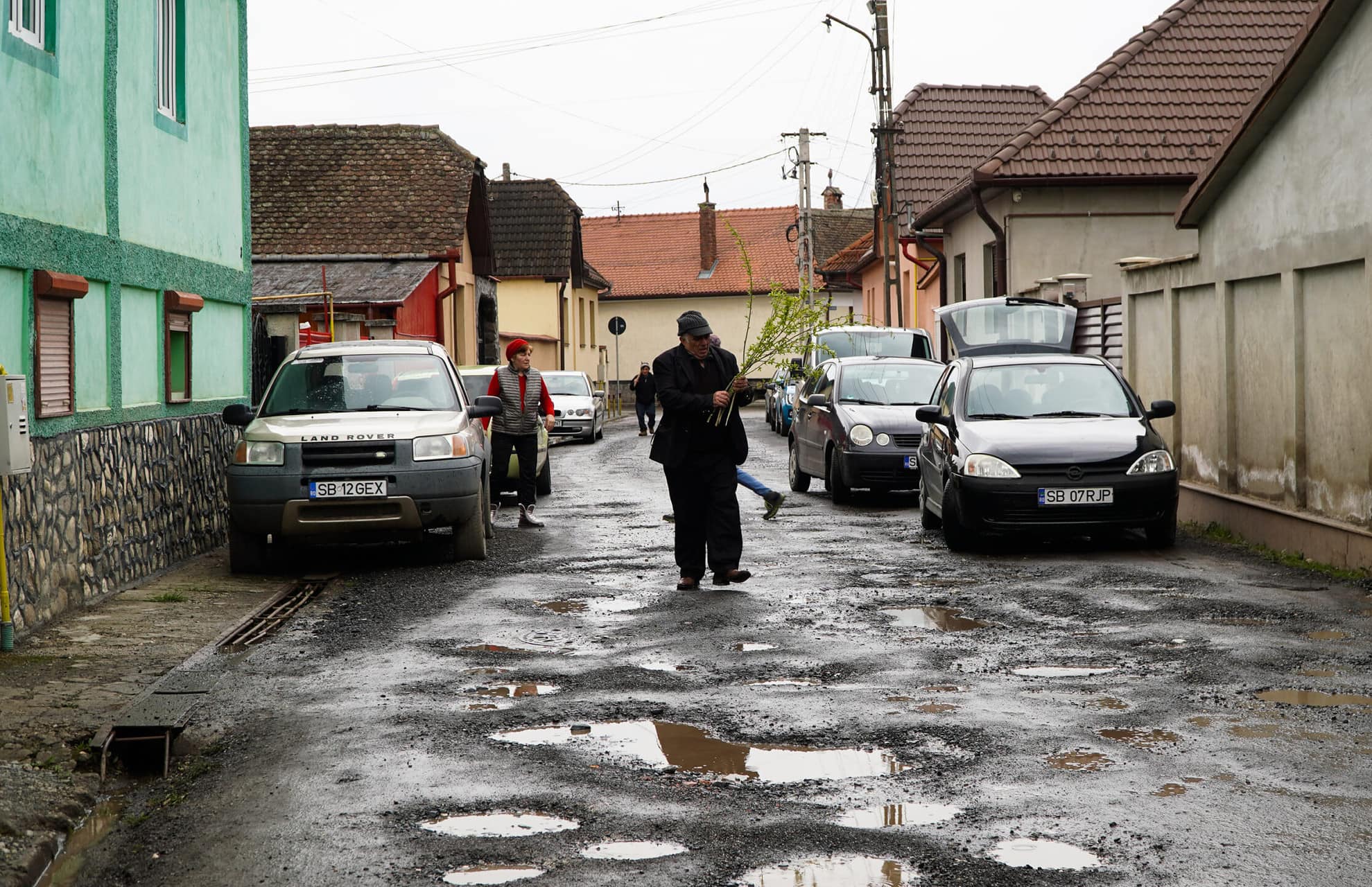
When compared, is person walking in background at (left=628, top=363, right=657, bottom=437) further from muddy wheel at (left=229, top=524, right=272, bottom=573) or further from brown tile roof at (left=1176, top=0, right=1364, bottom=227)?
muddy wheel at (left=229, top=524, right=272, bottom=573)

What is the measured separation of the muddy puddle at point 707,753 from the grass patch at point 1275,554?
630 cm

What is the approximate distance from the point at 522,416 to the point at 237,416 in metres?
4.11

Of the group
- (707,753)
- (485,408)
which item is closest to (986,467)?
(485,408)

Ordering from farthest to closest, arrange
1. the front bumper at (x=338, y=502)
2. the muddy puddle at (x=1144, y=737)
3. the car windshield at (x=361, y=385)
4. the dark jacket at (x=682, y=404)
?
the car windshield at (x=361, y=385) → the front bumper at (x=338, y=502) → the dark jacket at (x=682, y=404) → the muddy puddle at (x=1144, y=737)

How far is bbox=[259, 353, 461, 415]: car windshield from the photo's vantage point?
13.1 meters

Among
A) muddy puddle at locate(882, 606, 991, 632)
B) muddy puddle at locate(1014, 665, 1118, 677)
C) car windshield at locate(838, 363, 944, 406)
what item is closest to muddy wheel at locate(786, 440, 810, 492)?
car windshield at locate(838, 363, 944, 406)

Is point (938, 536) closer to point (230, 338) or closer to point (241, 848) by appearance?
point (230, 338)

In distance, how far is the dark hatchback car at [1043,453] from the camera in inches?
496

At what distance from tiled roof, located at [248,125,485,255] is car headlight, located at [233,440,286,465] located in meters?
19.6

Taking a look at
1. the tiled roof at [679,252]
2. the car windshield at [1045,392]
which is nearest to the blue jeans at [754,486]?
the car windshield at [1045,392]

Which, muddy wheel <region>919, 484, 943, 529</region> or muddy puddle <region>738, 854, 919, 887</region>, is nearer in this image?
muddy puddle <region>738, 854, 919, 887</region>

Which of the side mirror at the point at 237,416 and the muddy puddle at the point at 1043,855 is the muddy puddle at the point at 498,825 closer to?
the muddy puddle at the point at 1043,855

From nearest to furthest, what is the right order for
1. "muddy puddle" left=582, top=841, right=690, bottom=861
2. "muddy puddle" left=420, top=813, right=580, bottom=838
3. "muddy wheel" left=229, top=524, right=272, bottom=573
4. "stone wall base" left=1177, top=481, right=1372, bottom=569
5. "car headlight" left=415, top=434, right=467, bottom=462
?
"muddy puddle" left=582, top=841, right=690, bottom=861
"muddy puddle" left=420, top=813, right=580, bottom=838
"stone wall base" left=1177, top=481, right=1372, bottom=569
"car headlight" left=415, top=434, right=467, bottom=462
"muddy wheel" left=229, top=524, right=272, bottom=573

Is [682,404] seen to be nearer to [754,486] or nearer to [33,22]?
[754,486]
